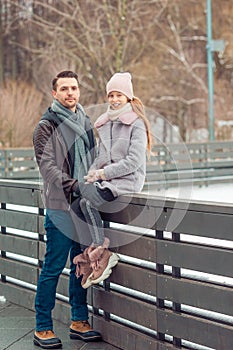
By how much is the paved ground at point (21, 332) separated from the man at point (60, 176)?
93 millimetres

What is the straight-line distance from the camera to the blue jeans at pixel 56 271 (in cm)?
658

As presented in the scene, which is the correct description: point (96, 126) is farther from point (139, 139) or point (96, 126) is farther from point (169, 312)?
point (169, 312)

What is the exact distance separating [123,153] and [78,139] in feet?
1.50

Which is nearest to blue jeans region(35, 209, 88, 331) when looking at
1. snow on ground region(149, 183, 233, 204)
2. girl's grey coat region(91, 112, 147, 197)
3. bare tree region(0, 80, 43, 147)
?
girl's grey coat region(91, 112, 147, 197)

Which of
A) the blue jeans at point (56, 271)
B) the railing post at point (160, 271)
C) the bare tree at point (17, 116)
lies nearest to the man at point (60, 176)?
the blue jeans at point (56, 271)

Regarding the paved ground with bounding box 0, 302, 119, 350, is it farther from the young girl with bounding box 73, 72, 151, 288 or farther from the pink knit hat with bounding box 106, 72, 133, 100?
the pink knit hat with bounding box 106, 72, 133, 100

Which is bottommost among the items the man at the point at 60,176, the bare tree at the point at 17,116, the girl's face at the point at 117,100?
the man at the point at 60,176

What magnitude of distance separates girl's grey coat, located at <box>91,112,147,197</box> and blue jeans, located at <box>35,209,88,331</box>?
1.76 ft

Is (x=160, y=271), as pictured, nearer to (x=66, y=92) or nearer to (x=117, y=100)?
(x=117, y=100)

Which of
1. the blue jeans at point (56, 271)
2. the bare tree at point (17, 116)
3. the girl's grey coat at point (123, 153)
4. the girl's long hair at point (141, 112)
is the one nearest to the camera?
the girl's grey coat at point (123, 153)

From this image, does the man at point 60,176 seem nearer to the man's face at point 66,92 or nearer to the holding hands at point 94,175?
the man's face at point 66,92

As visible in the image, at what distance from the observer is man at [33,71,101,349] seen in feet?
21.2

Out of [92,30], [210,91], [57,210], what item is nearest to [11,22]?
[92,30]

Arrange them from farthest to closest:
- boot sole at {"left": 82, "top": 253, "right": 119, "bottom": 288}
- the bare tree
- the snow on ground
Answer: the bare tree
the snow on ground
boot sole at {"left": 82, "top": 253, "right": 119, "bottom": 288}
